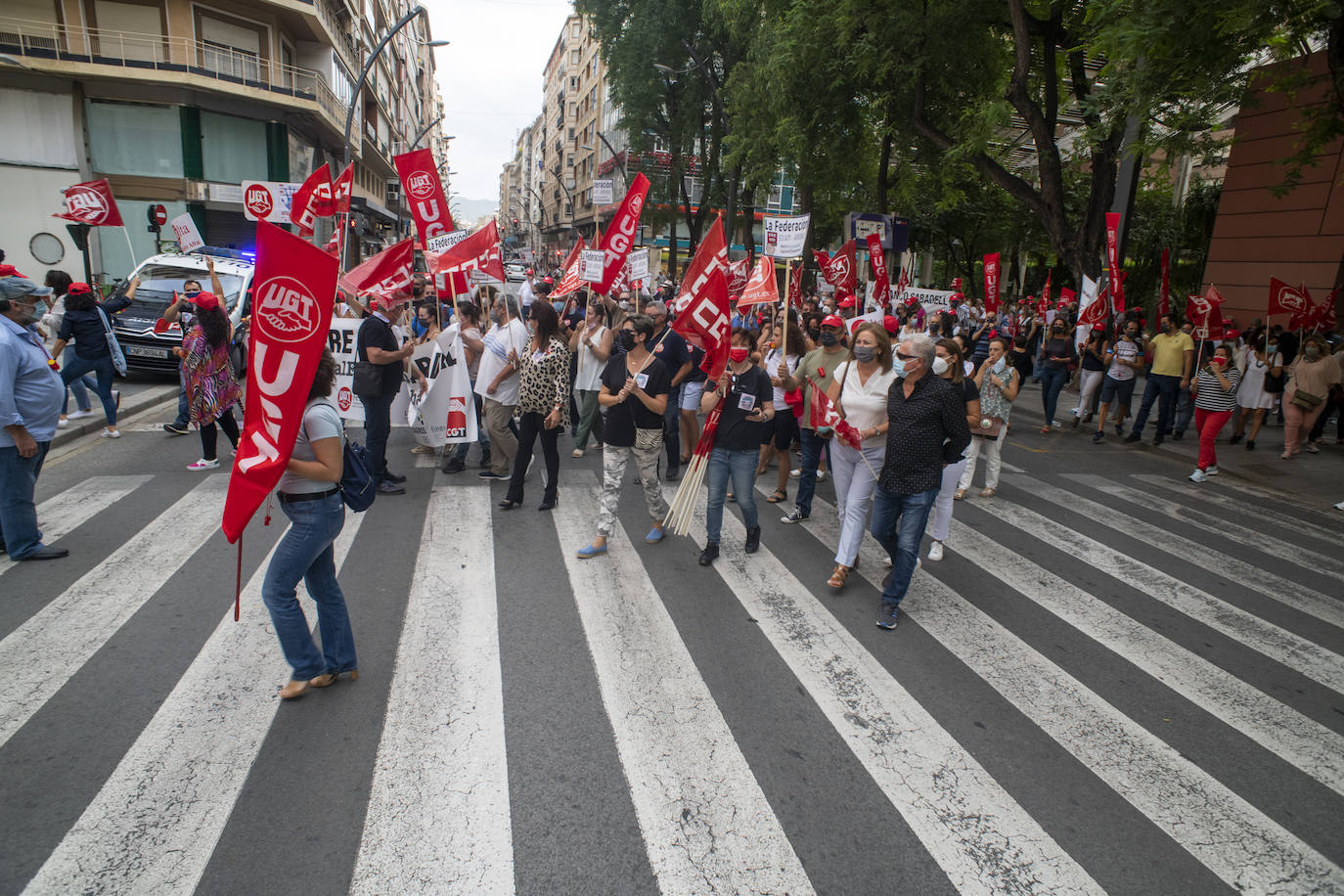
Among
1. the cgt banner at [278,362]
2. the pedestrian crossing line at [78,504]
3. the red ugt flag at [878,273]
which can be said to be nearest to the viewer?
the cgt banner at [278,362]

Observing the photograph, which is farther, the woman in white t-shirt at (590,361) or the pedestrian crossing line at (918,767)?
the woman in white t-shirt at (590,361)

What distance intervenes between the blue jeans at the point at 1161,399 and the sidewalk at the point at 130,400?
552 inches

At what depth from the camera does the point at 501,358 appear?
25.7 feet

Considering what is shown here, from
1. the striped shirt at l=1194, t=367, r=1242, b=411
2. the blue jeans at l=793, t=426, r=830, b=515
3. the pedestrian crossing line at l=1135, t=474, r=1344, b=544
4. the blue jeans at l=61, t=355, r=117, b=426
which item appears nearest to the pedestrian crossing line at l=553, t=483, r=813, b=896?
the blue jeans at l=793, t=426, r=830, b=515

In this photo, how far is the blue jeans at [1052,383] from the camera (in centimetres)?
1253

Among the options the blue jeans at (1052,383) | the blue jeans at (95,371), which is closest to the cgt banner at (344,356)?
the blue jeans at (95,371)

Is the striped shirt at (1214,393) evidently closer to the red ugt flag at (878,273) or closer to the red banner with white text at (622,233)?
the red ugt flag at (878,273)

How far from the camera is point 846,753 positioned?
Result: 369 cm

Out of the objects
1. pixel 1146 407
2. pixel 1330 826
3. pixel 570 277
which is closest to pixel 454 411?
pixel 570 277

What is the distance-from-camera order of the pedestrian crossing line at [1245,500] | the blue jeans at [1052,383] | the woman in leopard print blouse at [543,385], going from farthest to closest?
the blue jeans at [1052,383]
the pedestrian crossing line at [1245,500]
the woman in leopard print blouse at [543,385]

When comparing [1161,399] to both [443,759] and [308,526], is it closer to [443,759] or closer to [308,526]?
[443,759]

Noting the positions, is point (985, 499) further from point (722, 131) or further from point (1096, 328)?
point (722, 131)

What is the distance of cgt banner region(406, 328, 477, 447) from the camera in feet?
26.8

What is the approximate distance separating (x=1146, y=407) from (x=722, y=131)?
74.9 ft
